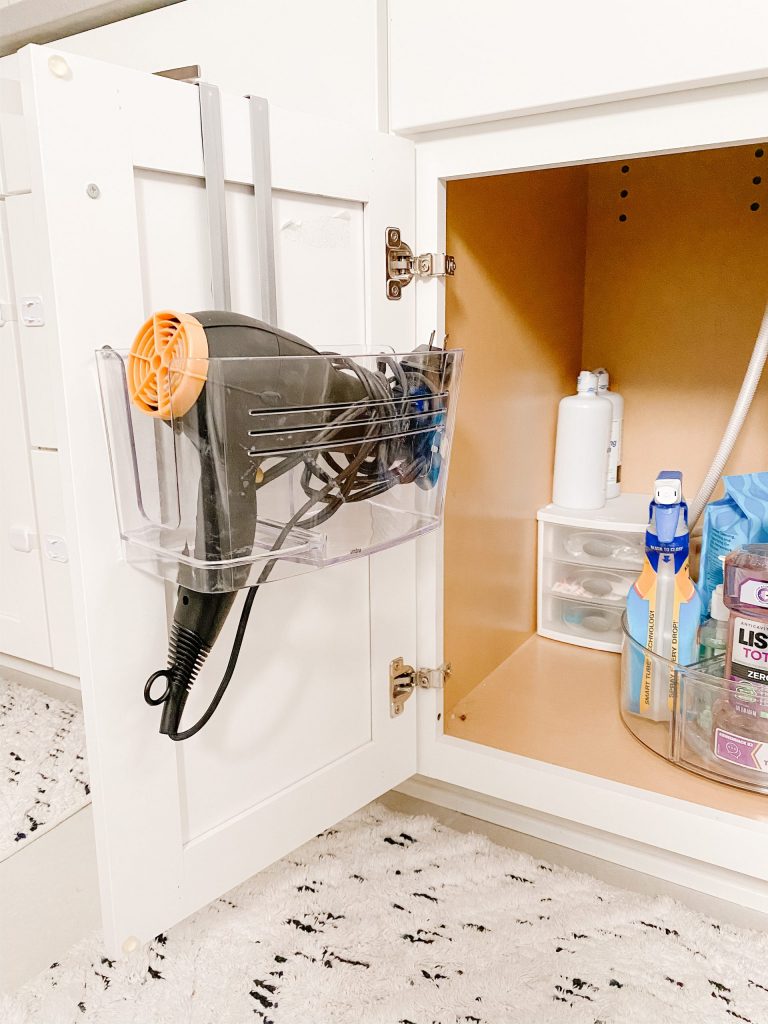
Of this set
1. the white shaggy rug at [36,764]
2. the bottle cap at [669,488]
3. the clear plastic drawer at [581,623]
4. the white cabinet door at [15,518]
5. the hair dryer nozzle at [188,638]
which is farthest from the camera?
the clear plastic drawer at [581,623]

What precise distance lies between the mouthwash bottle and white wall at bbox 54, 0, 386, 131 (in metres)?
0.74

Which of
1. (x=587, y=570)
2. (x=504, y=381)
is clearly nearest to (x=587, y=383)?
(x=504, y=381)

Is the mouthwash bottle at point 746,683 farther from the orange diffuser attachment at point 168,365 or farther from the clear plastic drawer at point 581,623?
the orange diffuser attachment at point 168,365

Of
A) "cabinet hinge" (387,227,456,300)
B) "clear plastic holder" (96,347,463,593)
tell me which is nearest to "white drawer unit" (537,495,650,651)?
"cabinet hinge" (387,227,456,300)

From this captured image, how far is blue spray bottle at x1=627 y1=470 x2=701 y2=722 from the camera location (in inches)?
44.5

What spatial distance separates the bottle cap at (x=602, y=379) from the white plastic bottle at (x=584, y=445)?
0.04 meters

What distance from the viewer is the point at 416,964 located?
929mm

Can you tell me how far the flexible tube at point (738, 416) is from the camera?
1183 millimetres

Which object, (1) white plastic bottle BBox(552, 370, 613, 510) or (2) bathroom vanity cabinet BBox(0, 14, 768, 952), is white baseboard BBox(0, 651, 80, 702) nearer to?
(2) bathroom vanity cabinet BBox(0, 14, 768, 952)

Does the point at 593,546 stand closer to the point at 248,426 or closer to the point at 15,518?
the point at 248,426

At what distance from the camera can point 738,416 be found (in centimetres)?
124

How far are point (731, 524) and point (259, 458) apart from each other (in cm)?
81

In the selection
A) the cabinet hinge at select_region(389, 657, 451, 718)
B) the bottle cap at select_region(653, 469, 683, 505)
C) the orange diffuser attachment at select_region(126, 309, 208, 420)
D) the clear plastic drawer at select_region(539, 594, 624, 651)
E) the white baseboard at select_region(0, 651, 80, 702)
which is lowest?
the white baseboard at select_region(0, 651, 80, 702)

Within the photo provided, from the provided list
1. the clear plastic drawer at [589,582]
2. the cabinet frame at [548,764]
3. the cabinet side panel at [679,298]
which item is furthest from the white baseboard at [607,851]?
the cabinet side panel at [679,298]
